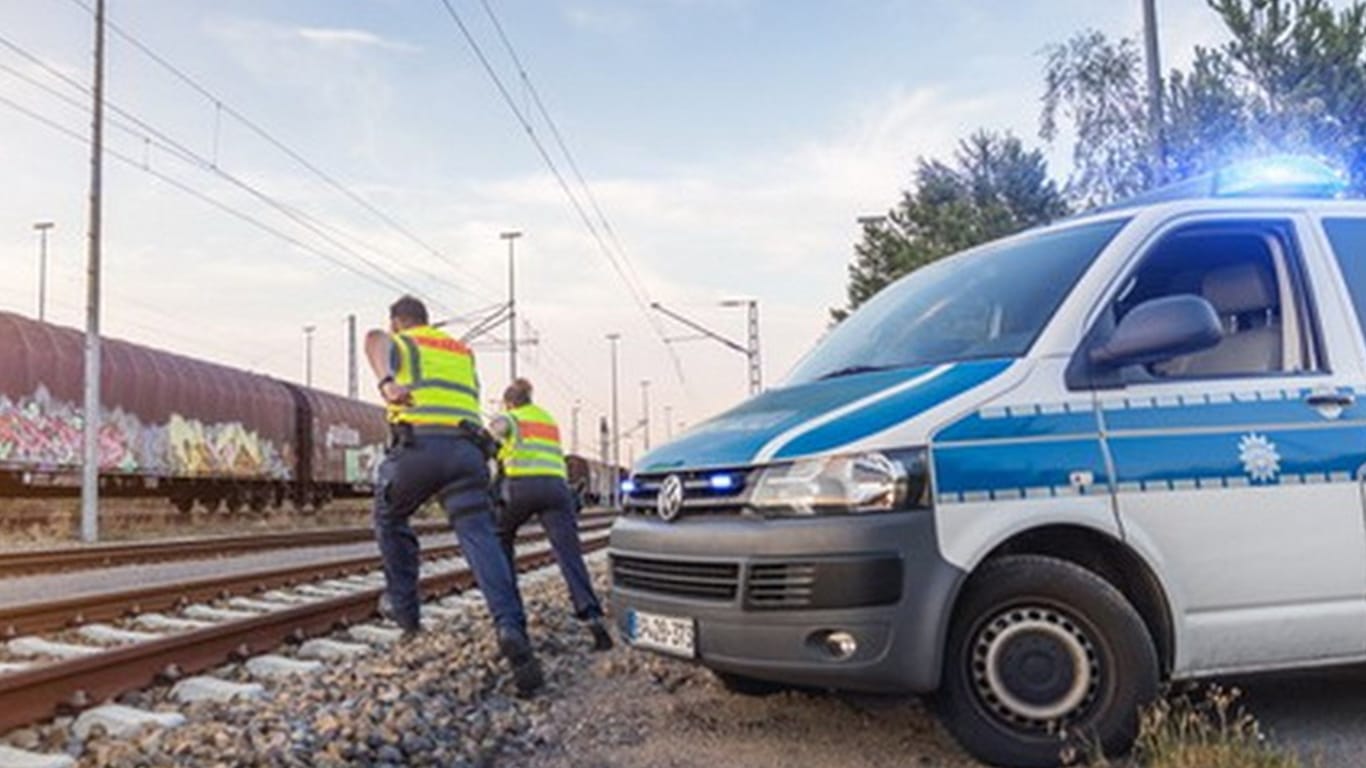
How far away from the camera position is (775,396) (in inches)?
196

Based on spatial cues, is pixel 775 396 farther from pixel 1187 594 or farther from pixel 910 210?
pixel 910 210

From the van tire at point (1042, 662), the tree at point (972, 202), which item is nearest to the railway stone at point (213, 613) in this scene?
the van tire at point (1042, 662)

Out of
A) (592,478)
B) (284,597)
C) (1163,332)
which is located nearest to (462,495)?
(1163,332)

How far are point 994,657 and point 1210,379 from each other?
52.2 inches

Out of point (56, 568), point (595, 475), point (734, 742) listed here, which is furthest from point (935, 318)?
point (595, 475)

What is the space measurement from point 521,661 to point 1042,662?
260cm

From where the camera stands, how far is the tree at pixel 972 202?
33.9m

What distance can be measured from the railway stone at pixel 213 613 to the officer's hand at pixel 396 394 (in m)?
3.12

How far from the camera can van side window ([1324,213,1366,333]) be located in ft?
15.1

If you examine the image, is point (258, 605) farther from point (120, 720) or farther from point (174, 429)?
point (174, 429)

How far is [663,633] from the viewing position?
4.38m

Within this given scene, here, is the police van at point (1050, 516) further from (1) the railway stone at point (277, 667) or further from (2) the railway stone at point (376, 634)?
(2) the railway stone at point (376, 634)

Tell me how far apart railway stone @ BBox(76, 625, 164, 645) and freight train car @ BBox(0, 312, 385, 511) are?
12624 mm

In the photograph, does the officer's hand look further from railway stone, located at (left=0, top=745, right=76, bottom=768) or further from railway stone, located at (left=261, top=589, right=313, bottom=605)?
railway stone, located at (left=261, top=589, right=313, bottom=605)
